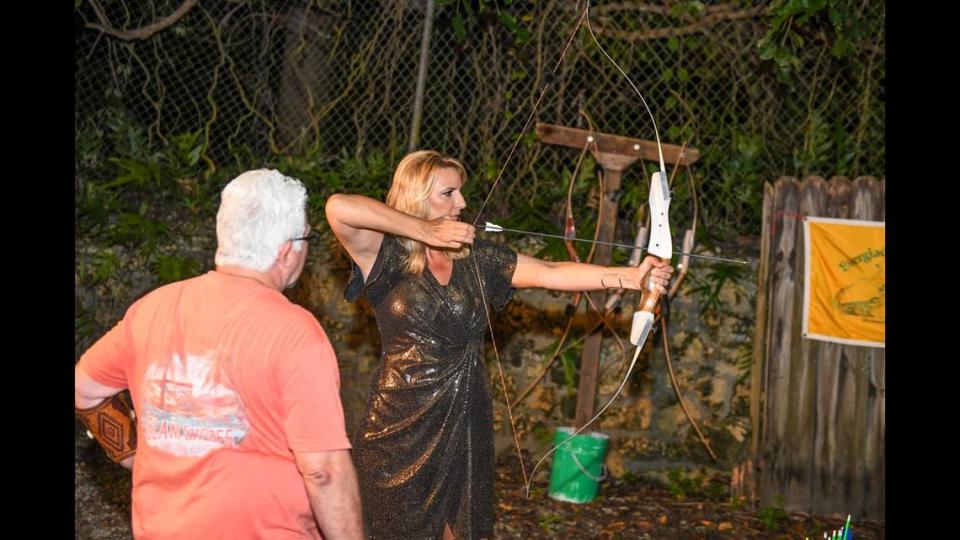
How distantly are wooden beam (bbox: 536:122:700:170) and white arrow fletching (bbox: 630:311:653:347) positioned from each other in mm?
2336

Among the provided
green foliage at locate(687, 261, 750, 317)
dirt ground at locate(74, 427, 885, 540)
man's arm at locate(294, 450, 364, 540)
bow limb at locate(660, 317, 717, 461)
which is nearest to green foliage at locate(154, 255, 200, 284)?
dirt ground at locate(74, 427, 885, 540)

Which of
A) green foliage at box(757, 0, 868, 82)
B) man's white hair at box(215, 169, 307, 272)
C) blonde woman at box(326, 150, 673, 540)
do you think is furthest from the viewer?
green foliage at box(757, 0, 868, 82)

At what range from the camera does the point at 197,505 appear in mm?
2275

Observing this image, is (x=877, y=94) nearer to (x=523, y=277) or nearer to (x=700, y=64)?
(x=700, y=64)

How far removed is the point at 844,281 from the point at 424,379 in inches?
122

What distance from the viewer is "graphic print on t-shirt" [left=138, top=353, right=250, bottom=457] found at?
89.8 inches

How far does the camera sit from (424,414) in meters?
3.58

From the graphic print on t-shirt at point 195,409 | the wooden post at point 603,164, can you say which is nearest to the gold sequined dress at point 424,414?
the graphic print on t-shirt at point 195,409

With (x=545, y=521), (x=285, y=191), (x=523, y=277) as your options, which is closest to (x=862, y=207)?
(x=545, y=521)

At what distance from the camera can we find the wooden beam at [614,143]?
5.81 meters

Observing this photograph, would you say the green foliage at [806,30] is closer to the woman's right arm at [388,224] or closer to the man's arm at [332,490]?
the woman's right arm at [388,224]

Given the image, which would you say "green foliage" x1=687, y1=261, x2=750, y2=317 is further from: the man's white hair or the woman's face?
the man's white hair

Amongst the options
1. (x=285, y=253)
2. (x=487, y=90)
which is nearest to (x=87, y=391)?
(x=285, y=253)

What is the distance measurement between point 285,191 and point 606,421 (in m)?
4.19
